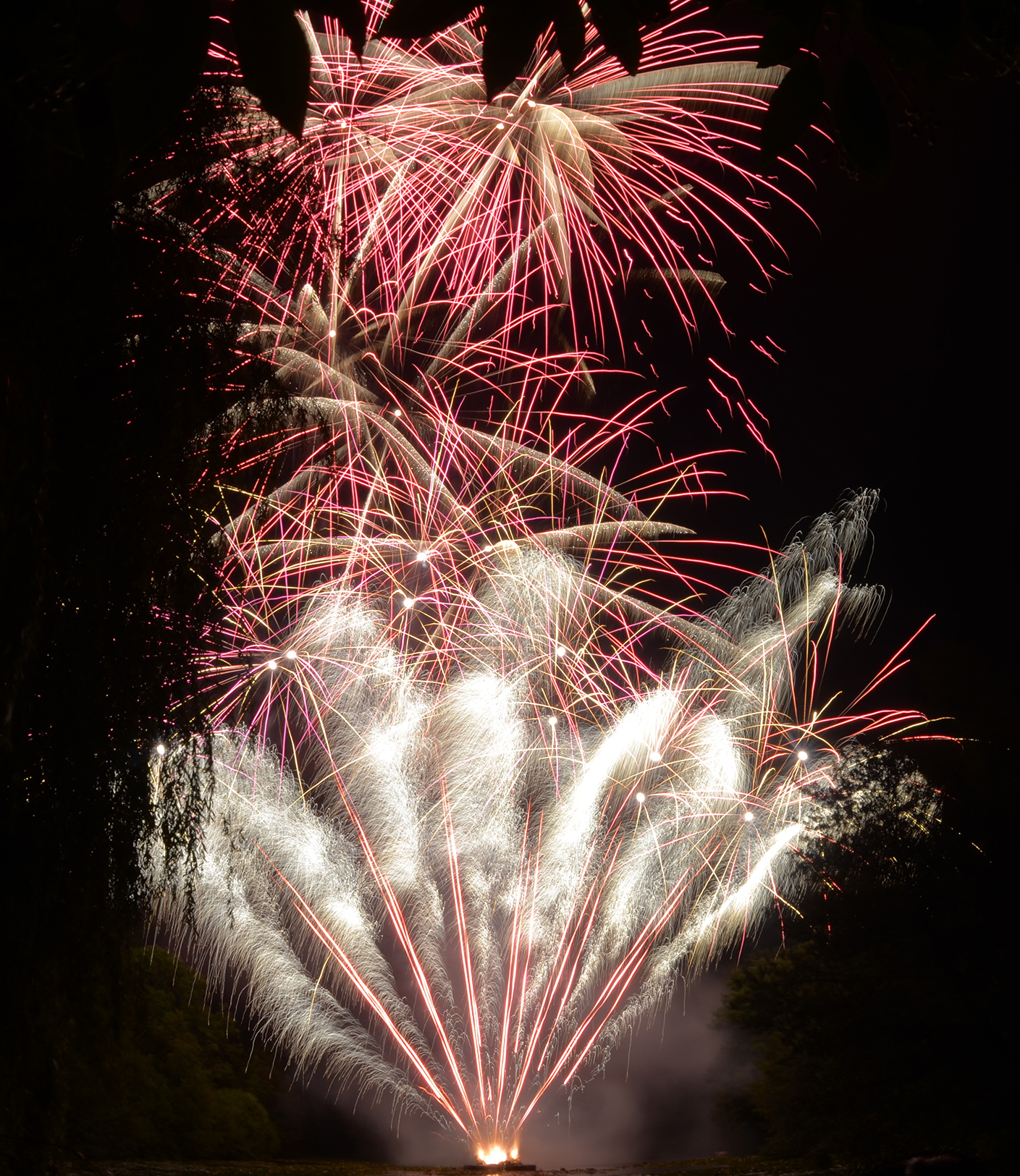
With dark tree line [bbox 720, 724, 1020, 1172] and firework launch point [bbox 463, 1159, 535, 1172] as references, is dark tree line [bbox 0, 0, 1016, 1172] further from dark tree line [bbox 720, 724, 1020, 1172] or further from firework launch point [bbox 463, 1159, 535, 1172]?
firework launch point [bbox 463, 1159, 535, 1172]

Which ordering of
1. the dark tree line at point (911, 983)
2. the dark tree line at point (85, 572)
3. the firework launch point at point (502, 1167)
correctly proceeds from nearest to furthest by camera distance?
the dark tree line at point (85, 572) → the dark tree line at point (911, 983) → the firework launch point at point (502, 1167)

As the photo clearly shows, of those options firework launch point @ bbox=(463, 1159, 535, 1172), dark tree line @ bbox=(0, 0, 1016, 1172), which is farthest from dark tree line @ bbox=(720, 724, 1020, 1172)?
dark tree line @ bbox=(0, 0, 1016, 1172)

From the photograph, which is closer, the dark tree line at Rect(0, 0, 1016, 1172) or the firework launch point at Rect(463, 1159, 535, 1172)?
the dark tree line at Rect(0, 0, 1016, 1172)

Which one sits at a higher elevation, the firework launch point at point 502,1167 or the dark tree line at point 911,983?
the dark tree line at point 911,983

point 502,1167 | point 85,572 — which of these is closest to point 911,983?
point 502,1167

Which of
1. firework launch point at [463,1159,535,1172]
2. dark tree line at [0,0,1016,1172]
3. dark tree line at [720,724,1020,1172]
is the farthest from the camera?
firework launch point at [463,1159,535,1172]

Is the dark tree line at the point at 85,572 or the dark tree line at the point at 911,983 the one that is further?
the dark tree line at the point at 911,983

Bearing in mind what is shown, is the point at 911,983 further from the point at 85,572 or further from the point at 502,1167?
the point at 85,572

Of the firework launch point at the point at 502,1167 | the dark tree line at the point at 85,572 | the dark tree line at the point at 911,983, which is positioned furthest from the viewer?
the firework launch point at the point at 502,1167

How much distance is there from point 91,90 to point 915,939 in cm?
1704

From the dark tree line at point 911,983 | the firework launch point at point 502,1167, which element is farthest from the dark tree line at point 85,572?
the firework launch point at point 502,1167

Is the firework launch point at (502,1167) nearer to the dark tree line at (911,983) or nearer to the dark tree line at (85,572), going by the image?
the dark tree line at (911,983)

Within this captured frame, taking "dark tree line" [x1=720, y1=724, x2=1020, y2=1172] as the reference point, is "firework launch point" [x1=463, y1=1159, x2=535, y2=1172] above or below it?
below

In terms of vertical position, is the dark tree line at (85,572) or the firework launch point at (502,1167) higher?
the dark tree line at (85,572)
